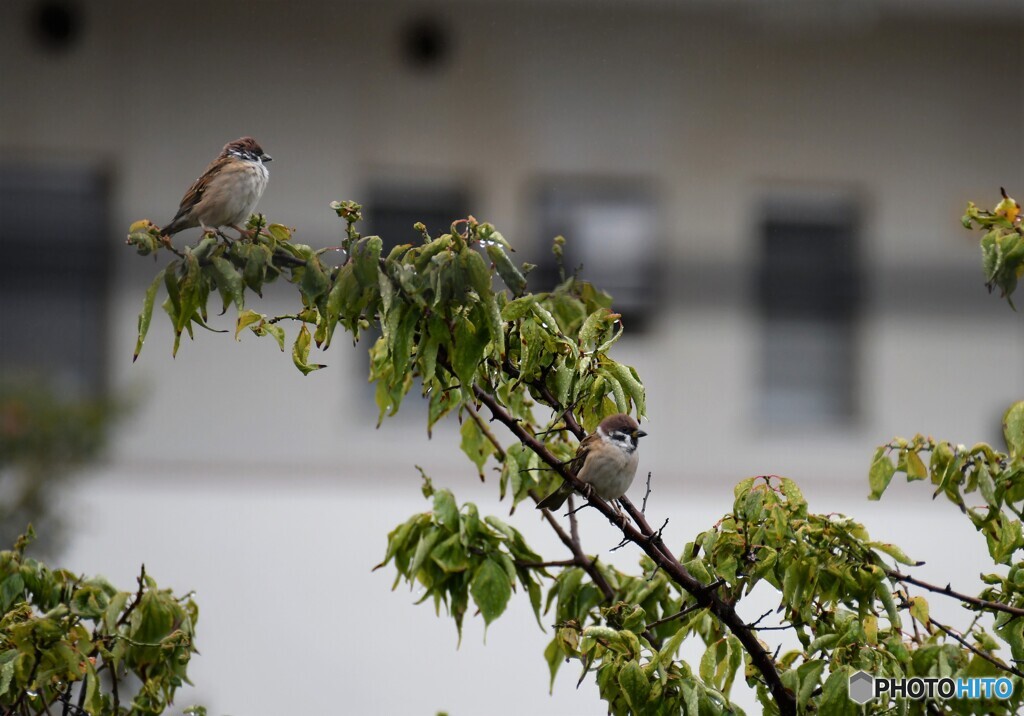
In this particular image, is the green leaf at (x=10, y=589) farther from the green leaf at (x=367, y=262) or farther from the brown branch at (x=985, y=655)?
the brown branch at (x=985, y=655)

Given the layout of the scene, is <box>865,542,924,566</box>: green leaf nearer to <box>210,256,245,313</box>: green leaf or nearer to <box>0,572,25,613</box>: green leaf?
<box>210,256,245,313</box>: green leaf

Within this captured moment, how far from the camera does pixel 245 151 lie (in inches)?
106

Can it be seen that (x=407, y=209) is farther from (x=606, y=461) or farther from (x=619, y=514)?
(x=619, y=514)

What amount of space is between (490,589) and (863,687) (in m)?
0.58

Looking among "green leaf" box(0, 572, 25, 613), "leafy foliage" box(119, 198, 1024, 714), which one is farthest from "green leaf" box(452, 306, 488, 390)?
"green leaf" box(0, 572, 25, 613)

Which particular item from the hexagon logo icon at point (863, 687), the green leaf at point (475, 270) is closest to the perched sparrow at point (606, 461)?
the green leaf at point (475, 270)

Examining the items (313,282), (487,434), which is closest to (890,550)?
(487,434)

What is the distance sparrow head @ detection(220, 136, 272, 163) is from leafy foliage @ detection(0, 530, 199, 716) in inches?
36.3

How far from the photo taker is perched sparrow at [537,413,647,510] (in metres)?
2.01

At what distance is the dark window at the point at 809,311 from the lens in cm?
686

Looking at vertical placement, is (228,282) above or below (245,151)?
below

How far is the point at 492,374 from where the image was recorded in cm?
199

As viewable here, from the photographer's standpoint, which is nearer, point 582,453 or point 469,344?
point 469,344

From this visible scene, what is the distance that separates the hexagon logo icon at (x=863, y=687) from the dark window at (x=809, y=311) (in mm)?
5215
